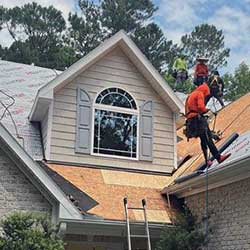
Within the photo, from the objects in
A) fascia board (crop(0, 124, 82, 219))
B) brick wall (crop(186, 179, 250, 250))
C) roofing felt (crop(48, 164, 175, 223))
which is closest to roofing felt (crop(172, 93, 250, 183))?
roofing felt (crop(48, 164, 175, 223))

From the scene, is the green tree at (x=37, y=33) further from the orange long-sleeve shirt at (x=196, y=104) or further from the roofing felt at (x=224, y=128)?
the orange long-sleeve shirt at (x=196, y=104)

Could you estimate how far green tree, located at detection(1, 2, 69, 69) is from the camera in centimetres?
3384

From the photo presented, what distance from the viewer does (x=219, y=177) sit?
1020 cm

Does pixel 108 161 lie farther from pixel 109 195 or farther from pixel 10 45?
pixel 10 45

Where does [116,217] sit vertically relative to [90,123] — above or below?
below

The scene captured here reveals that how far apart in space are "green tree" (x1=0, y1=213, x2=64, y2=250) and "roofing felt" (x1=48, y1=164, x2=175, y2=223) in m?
1.21

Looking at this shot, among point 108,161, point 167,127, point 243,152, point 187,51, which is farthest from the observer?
point 187,51

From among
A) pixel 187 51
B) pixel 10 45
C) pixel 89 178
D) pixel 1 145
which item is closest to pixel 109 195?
pixel 89 178

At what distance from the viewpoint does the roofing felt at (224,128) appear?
39.4ft

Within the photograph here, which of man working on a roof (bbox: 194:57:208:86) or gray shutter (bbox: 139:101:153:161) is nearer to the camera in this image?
man working on a roof (bbox: 194:57:208:86)

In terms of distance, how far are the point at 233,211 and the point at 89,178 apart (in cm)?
331

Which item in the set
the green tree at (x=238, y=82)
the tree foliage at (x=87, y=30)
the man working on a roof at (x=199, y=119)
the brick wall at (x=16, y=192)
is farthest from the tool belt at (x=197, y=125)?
the tree foliage at (x=87, y=30)

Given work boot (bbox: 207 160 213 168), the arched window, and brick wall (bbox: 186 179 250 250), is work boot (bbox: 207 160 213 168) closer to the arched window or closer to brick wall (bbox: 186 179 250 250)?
brick wall (bbox: 186 179 250 250)

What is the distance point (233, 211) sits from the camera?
10117 millimetres
